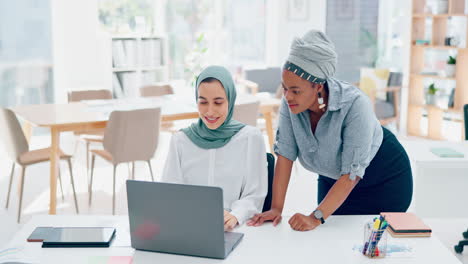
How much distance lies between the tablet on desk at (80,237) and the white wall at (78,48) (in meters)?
4.98

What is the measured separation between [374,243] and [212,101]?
781 millimetres

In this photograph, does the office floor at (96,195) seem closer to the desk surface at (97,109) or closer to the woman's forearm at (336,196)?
the desk surface at (97,109)

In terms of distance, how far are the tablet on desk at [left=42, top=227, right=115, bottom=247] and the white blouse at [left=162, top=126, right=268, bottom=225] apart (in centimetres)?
34

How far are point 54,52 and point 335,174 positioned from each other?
548cm

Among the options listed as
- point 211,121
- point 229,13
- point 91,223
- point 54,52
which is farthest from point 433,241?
point 229,13

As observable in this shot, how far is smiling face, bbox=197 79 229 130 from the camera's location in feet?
7.43

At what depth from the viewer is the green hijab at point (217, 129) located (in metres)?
2.28

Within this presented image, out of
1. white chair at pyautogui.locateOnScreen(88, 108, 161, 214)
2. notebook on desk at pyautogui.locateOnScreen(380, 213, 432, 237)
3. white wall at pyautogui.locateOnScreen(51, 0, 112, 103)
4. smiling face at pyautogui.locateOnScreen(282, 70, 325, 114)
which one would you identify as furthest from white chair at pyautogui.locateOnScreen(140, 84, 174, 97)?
notebook on desk at pyautogui.locateOnScreen(380, 213, 432, 237)

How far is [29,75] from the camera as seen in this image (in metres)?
7.27

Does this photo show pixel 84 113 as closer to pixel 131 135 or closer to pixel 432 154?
pixel 131 135

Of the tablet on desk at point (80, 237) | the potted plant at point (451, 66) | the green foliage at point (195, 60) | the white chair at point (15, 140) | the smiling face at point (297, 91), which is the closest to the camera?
the tablet on desk at point (80, 237)

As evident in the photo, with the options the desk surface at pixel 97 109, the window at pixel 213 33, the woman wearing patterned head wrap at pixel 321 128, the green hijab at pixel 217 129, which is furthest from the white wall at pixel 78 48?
the woman wearing patterned head wrap at pixel 321 128

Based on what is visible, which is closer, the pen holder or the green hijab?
the pen holder

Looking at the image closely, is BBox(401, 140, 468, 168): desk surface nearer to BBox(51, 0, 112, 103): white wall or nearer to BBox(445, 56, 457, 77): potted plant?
BBox(445, 56, 457, 77): potted plant
